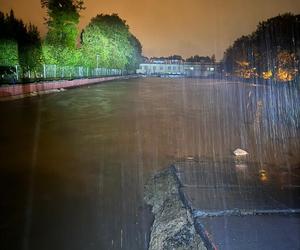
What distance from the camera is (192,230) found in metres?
4.29

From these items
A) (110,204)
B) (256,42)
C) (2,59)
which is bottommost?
(110,204)

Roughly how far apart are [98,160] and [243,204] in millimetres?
4892

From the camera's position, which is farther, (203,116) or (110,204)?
(203,116)

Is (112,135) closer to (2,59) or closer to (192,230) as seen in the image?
(192,230)

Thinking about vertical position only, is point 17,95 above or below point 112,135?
above

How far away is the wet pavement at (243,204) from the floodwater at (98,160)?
638 millimetres

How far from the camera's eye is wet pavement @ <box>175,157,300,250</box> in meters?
3.83

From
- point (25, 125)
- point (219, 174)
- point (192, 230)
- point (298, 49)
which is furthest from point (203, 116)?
point (298, 49)

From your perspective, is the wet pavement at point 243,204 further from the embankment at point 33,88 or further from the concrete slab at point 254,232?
the embankment at point 33,88

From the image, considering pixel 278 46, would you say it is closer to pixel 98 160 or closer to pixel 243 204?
pixel 98 160

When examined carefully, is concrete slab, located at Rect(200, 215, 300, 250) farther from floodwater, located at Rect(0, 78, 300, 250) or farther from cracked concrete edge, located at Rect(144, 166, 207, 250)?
floodwater, located at Rect(0, 78, 300, 250)

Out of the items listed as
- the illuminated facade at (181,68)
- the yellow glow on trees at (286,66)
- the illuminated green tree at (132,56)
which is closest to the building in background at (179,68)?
the illuminated facade at (181,68)

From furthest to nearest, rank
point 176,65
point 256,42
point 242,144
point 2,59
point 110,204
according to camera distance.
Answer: point 176,65
point 256,42
point 2,59
point 242,144
point 110,204

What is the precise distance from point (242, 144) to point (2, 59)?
28.7m
